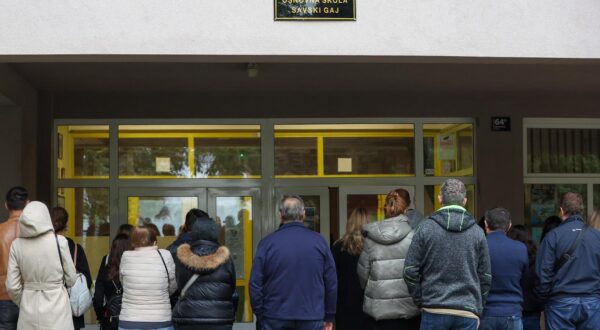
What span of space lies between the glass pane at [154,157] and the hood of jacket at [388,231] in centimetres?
584

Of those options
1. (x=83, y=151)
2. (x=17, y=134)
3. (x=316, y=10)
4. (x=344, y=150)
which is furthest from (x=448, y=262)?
(x=83, y=151)

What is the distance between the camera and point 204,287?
5922 millimetres

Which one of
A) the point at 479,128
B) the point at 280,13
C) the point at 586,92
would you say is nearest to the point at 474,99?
the point at 479,128

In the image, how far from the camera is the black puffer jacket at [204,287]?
5.91m

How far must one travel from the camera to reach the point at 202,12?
7.11 metres

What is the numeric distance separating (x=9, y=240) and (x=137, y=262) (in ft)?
3.39

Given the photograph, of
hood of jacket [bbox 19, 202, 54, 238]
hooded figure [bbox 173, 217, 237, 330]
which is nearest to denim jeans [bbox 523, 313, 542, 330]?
hooded figure [bbox 173, 217, 237, 330]

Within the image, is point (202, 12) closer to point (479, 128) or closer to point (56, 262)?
point (56, 262)

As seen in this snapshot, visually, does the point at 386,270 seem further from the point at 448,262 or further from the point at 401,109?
the point at 401,109

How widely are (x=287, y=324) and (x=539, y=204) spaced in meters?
7.25

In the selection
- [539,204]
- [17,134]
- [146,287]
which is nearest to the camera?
[146,287]

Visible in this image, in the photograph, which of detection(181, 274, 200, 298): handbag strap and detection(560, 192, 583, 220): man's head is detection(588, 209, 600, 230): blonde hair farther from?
detection(181, 274, 200, 298): handbag strap

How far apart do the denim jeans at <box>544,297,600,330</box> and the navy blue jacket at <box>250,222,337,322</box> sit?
1.98 metres

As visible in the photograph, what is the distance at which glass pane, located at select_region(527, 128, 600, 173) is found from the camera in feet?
39.8
